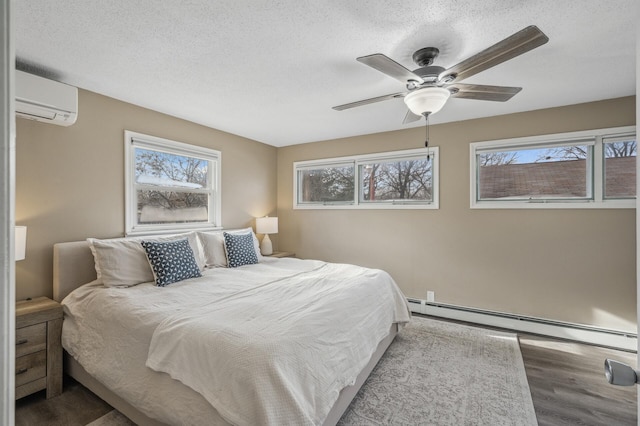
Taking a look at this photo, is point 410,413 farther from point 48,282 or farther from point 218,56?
point 48,282

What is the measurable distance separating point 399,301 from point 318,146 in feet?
9.07

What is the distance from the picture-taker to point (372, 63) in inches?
69.4

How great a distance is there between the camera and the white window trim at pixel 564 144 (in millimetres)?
2979

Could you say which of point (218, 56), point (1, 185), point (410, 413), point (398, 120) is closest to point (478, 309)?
point (410, 413)

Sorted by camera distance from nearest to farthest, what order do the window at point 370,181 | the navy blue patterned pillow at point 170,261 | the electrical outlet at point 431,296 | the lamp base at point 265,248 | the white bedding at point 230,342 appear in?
the white bedding at point 230,342
the navy blue patterned pillow at point 170,261
the electrical outlet at point 431,296
the window at point 370,181
the lamp base at point 265,248

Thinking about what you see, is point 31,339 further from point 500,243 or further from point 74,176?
point 500,243

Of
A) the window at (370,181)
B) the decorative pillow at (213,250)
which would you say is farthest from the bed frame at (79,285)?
the window at (370,181)

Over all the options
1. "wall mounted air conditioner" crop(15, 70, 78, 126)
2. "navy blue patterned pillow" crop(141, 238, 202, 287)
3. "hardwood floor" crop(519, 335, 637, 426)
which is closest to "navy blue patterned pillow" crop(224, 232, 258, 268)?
"navy blue patterned pillow" crop(141, 238, 202, 287)

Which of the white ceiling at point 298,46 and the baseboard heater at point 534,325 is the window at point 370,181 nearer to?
the white ceiling at point 298,46

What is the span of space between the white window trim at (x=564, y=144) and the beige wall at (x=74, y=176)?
3.57 m

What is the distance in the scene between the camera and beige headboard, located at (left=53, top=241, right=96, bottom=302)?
2459mm

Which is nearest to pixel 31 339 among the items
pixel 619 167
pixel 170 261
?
pixel 170 261

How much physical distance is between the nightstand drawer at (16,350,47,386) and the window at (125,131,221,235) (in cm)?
127

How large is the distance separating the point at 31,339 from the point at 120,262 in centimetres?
72
